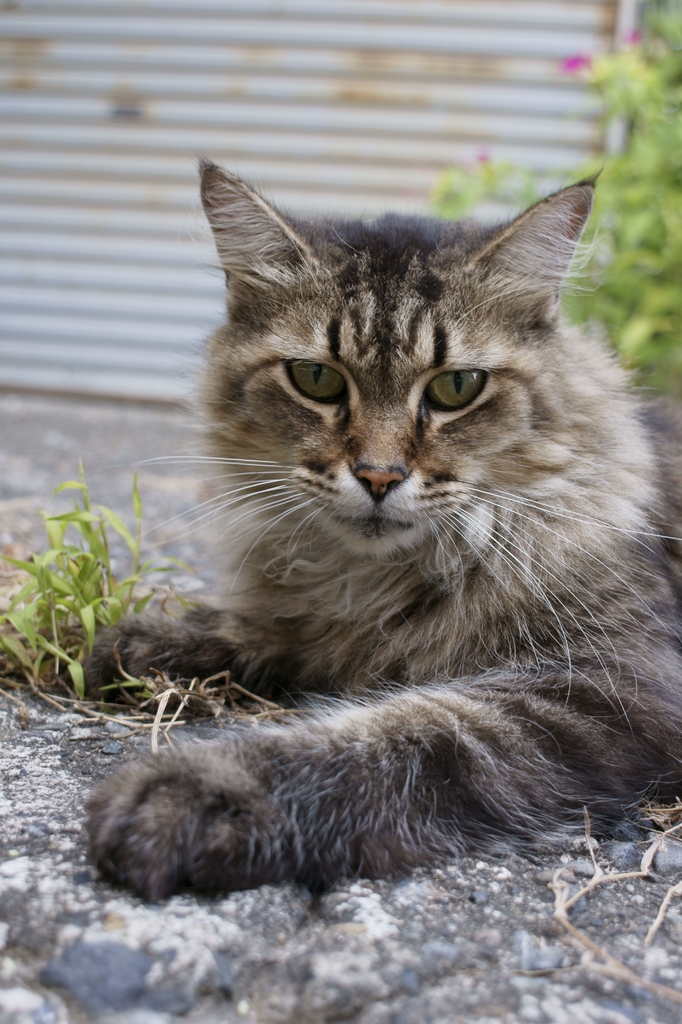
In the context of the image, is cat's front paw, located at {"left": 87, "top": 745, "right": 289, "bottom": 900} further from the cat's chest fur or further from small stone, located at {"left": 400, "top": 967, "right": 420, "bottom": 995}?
the cat's chest fur

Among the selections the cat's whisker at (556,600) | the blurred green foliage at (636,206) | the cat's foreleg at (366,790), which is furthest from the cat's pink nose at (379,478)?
the blurred green foliage at (636,206)

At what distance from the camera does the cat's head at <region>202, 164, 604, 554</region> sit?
1.89m

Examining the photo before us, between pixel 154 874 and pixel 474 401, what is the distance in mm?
1180

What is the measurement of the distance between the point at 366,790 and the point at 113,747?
0.64 metres

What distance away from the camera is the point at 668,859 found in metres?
1.63

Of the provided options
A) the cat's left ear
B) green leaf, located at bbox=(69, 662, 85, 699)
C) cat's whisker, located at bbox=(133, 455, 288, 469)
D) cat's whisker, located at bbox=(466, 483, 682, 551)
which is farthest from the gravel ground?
the cat's left ear

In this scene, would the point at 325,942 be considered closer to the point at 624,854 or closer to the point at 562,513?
the point at 624,854

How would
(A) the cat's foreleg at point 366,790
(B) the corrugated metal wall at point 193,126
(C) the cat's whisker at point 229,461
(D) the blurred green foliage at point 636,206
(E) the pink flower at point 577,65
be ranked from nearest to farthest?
1. (A) the cat's foreleg at point 366,790
2. (C) the cat's whisker at point 229,461
3. (D) the blurred green foliage at point 636,206
4. (E) the pink flower at point 577,65
5. (B) the corrugated metal wall at point 193,126

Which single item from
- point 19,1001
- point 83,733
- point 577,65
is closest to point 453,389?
point 83,733

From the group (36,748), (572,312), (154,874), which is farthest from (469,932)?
(572,312)

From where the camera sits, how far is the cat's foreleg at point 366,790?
4.47ft

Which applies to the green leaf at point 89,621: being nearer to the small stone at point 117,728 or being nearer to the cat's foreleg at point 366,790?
the small stone at point 117,728

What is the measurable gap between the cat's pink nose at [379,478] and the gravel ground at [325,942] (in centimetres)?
72

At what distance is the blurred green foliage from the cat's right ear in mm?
2665
